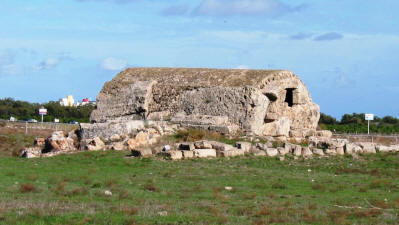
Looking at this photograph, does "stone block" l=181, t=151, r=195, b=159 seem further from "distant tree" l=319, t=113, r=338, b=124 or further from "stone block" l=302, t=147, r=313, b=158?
"distant tree" l=319, t=113, r=338, b=124

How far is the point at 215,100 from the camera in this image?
93.9 feet

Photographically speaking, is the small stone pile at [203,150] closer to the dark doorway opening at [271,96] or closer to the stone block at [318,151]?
the stone block at [318,151]

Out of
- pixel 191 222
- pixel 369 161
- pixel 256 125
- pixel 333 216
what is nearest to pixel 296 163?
pixel 369 161

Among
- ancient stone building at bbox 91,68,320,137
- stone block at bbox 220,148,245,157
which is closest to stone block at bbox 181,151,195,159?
stone block at bbox 220,148,245,157

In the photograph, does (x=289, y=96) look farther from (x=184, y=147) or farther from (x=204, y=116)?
(x=184, y=147)

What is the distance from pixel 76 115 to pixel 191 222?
59.1m

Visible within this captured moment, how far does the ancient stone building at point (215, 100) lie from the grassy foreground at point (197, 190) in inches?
201

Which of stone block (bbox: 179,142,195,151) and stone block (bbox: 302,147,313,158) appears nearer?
stone block (bbox: 179,142,195,151)

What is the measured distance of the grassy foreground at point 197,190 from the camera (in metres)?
11.5

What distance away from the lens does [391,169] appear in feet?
70.4

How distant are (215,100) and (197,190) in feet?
43.8

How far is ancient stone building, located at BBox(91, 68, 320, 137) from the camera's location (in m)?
28.0

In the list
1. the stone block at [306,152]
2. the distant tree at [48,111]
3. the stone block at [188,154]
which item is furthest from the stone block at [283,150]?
the distant tree at [48,111]

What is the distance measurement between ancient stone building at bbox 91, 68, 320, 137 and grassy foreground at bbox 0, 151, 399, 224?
201 inches
